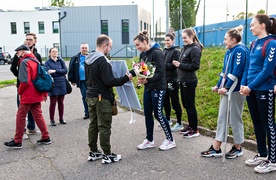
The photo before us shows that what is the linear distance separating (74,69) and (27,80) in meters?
2.43

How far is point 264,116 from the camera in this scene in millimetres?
4195

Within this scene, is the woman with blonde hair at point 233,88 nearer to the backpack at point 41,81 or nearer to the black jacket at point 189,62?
the black jacket at point 189,62

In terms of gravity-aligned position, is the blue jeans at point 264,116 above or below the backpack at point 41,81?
below

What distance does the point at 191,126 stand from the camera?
6207 mm

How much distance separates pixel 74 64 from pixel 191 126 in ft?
11.4

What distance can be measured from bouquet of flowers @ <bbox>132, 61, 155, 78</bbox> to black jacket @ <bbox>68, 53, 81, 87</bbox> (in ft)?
10.8

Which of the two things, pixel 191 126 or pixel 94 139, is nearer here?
pixel 94 139

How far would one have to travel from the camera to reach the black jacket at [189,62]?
18.8 ft

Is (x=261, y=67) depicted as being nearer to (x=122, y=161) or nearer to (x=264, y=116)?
(x=264, y=116)

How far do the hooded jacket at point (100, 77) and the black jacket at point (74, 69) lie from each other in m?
3.13

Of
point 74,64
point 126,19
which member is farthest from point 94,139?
point 126,19

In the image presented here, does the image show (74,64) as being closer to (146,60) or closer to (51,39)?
(146,60)

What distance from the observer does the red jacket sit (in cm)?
551

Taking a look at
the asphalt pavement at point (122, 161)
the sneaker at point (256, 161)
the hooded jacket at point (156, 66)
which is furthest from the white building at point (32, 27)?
the sneaker at point (256, 161)
